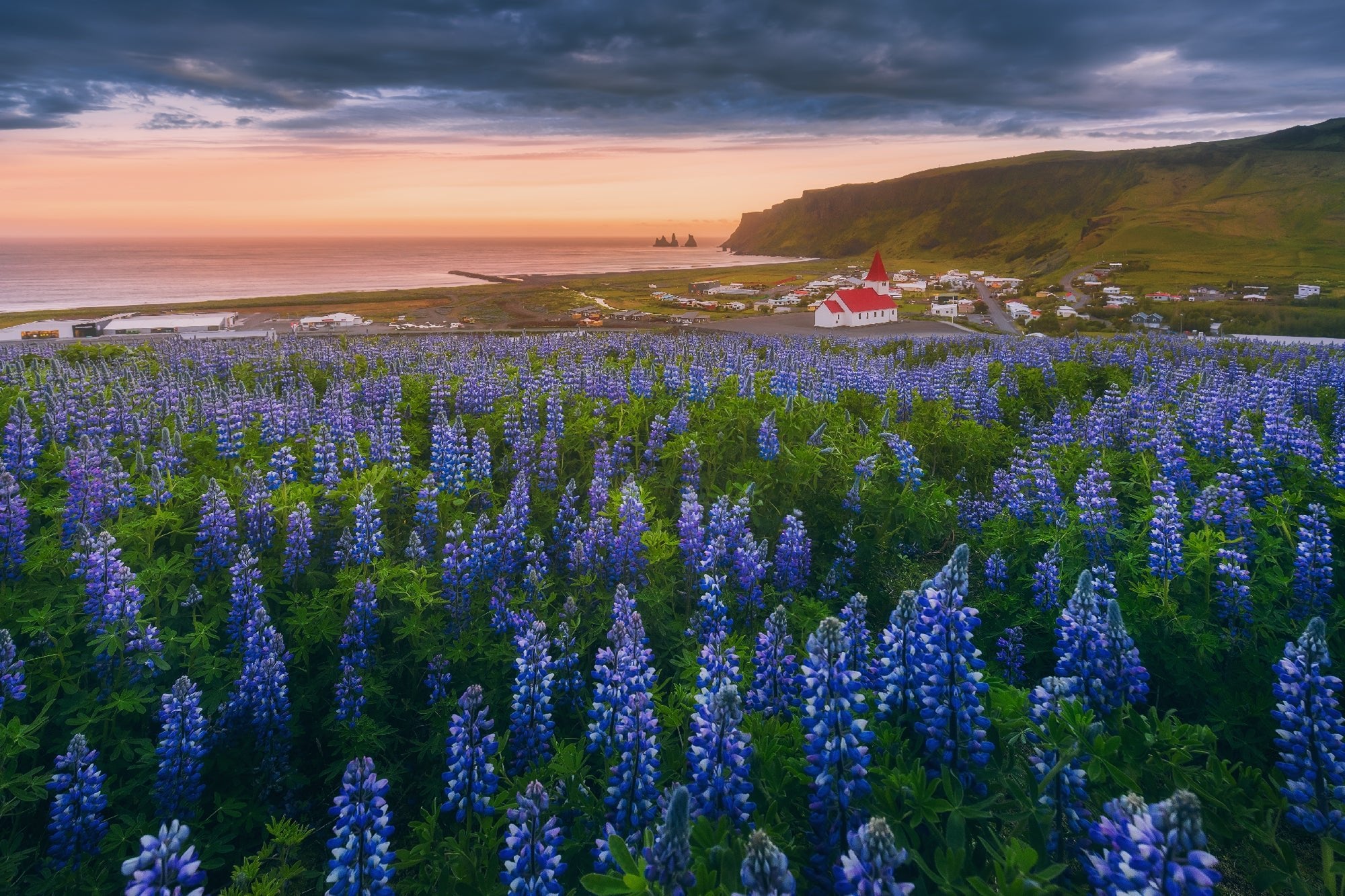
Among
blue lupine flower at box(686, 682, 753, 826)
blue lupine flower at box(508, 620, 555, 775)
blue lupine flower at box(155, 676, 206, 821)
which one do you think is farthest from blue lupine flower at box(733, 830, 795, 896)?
blue lupine flower at box(155, 676, 206, 821)

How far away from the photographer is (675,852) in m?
2.37

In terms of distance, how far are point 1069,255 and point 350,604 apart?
171075mm

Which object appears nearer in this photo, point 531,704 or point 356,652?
point 531,704

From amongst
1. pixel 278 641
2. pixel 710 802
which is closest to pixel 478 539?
pixel 278 641

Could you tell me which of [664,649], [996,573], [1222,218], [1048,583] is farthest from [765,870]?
[1222,218]

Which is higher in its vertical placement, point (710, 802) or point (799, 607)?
point (710, 802)

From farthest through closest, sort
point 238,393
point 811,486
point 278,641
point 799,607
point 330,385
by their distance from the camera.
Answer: point 330,385
point 238,393
point 811,486
point 799,607
point 278,641

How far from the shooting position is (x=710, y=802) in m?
3.06

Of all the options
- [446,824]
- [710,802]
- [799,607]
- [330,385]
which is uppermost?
[330,385]

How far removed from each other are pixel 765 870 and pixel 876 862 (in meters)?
0.38

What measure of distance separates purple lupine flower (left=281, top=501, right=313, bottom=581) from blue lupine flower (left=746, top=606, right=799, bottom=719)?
4.59m

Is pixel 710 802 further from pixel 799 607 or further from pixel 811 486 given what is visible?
pixel 811 486

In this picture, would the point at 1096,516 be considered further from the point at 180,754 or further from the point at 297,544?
the point at 180,754

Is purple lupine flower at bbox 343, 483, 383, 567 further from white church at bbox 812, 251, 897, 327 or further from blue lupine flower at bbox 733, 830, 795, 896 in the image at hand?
white church at bbox 812, 251, 897, 327
